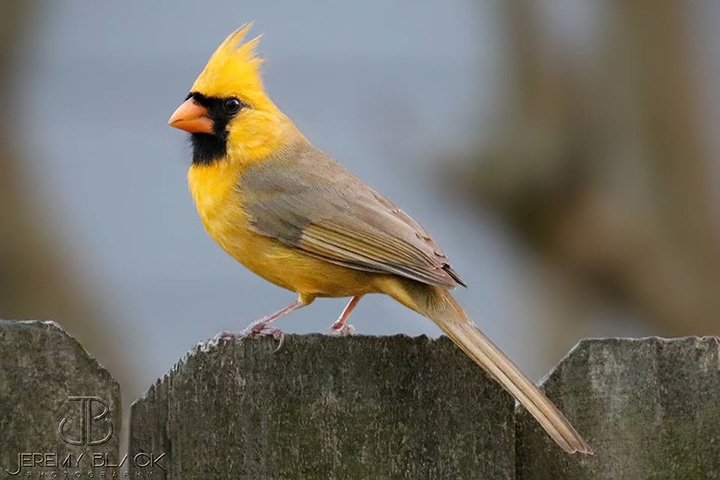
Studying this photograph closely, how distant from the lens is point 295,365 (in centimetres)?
274

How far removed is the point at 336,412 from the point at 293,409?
3.3 inches

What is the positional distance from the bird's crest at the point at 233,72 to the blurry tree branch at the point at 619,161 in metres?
1.36

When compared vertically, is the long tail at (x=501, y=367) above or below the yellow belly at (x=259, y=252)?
below

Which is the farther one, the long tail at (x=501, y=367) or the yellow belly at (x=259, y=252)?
the yellow belly at (x=259, y=252)

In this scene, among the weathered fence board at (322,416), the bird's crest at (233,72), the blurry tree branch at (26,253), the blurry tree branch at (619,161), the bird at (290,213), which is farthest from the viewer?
the blurry tree branch at (26,253)

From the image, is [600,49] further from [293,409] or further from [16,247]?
[293,409]

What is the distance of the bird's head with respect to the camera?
4.51 m

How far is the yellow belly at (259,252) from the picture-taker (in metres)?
4.00

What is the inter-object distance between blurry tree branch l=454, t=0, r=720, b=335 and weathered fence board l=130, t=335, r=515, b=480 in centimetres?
291

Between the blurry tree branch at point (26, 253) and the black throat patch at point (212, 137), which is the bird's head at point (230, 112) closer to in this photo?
the black throat patch at point (212, 137)

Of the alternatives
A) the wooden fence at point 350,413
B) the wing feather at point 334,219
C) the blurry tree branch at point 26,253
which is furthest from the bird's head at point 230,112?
the wooden fence at point 350,413

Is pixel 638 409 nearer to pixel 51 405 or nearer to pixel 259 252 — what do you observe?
pixel 51 405

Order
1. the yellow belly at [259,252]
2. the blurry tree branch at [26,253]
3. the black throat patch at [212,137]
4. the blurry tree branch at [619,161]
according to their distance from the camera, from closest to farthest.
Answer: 1. the yellow belly at [259,252]
2. the black throat patch at [212,137]
3. the blurry tree branch at [619,161]
4. the blurry tree branch at [26,253]

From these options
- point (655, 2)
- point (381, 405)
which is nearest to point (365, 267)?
point (381, 405)
